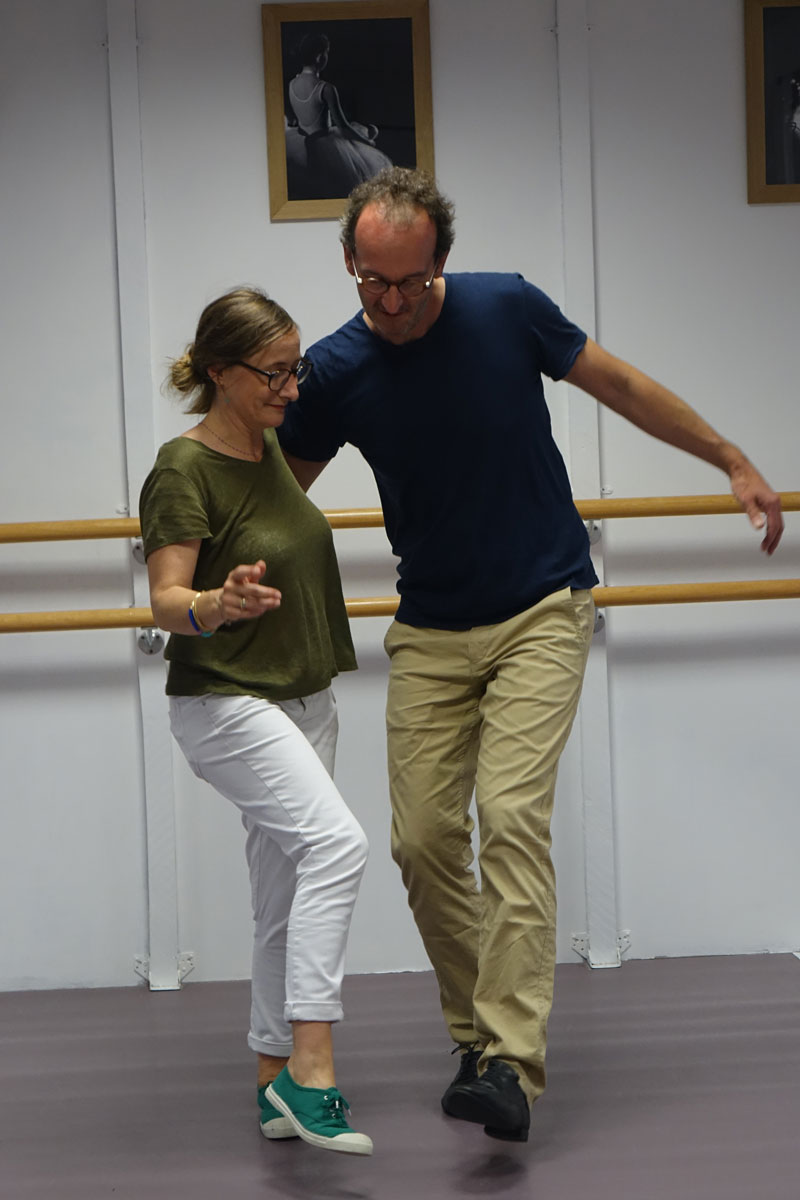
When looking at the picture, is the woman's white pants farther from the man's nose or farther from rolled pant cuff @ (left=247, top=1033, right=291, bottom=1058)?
the man's nose

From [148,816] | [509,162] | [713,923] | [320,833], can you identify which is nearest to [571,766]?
[713,923]

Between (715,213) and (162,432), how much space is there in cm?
143

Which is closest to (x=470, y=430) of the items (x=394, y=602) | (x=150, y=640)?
(x=394, y=602)

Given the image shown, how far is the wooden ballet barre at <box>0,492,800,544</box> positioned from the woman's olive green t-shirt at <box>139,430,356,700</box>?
775 mm

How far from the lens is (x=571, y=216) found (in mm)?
3074

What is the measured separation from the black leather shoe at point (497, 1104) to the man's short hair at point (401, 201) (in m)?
1.31

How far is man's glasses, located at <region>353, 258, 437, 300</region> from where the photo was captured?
6.88 feet

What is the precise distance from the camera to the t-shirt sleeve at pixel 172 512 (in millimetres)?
2023

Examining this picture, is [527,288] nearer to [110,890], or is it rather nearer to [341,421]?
[341,421]

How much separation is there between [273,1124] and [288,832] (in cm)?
54

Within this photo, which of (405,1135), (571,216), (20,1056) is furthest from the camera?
(571,216)

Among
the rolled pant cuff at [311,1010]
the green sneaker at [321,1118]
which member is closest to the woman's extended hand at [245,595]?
the rolled pant cuff at [311,1010]

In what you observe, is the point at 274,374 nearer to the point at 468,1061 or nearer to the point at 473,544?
the point at 473,544

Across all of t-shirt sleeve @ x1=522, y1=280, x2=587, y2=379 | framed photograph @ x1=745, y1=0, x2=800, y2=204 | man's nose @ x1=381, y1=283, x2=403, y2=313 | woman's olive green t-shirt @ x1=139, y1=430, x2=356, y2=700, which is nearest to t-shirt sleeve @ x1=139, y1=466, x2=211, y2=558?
woman's olive green t-shirt @ x1=139, y1=430, x2=356, y2=700
